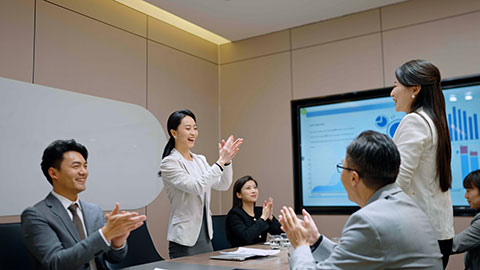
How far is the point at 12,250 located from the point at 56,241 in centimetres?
39

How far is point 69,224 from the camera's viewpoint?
2.09m

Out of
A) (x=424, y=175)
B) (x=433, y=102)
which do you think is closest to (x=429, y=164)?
(x=424, y=175)

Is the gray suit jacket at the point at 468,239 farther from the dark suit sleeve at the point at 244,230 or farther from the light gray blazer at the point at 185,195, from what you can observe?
the dark suit sleeve at the point at 244,230

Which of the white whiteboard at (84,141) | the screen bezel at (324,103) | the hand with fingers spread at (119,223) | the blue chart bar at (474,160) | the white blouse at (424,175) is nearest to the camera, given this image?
the hand with fingers spread at (119,223)

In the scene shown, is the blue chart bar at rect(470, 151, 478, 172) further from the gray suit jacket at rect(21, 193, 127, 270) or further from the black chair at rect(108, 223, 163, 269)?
the gray suit jacket at rect(21, 193, 127, 270)

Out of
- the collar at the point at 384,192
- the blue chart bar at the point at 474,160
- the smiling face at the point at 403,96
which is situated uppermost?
the smiling face at the point at 403,96

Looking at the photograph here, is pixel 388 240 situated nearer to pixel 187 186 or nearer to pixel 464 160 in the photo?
pixel 187 186

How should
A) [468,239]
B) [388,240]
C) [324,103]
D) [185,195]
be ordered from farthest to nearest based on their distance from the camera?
[324,103] < [185,195] < [468,239] < [388,240]

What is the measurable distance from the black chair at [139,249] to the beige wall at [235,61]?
1173mm

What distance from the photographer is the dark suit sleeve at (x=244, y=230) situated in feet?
11.8

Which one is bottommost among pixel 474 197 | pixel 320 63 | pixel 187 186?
pixel 474 197

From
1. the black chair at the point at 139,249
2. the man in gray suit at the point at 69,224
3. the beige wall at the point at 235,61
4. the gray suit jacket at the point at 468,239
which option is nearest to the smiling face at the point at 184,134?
the black chair at the point at 139,249

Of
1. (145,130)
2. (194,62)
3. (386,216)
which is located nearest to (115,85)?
(145,130)

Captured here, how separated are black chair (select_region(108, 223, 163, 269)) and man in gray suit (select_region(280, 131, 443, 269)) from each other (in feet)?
5.04
